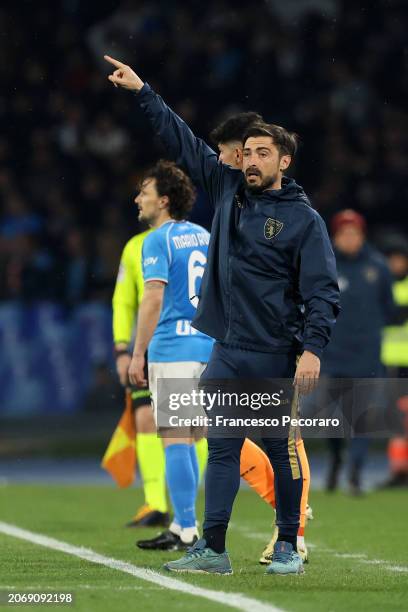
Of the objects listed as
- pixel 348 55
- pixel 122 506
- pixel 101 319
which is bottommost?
pixel 122 506

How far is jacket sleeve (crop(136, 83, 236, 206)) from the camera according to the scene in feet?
22.9

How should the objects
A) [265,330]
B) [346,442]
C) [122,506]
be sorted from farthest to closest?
[346,442]
[122,506]
[265,330]

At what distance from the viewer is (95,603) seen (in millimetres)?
5848

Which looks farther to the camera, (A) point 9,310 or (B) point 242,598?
(A) point 9,310

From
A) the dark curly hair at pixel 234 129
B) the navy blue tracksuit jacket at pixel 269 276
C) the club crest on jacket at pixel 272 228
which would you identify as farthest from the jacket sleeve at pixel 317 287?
the dark curly hair at pixel 234 129

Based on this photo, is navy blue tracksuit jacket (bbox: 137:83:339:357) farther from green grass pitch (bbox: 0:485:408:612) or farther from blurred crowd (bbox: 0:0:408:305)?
blurred crowd (bbox: 0:0:408:305)

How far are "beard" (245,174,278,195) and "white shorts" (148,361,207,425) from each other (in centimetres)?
152

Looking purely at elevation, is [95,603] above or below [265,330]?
below

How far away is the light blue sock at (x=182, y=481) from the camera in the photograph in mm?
8055

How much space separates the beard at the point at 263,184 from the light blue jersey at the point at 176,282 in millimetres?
1316

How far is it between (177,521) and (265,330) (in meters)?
1.85

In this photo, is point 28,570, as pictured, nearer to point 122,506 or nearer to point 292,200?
point 292,200

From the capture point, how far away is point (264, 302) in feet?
22.1

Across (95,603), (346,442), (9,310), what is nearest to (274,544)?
(95,603)
